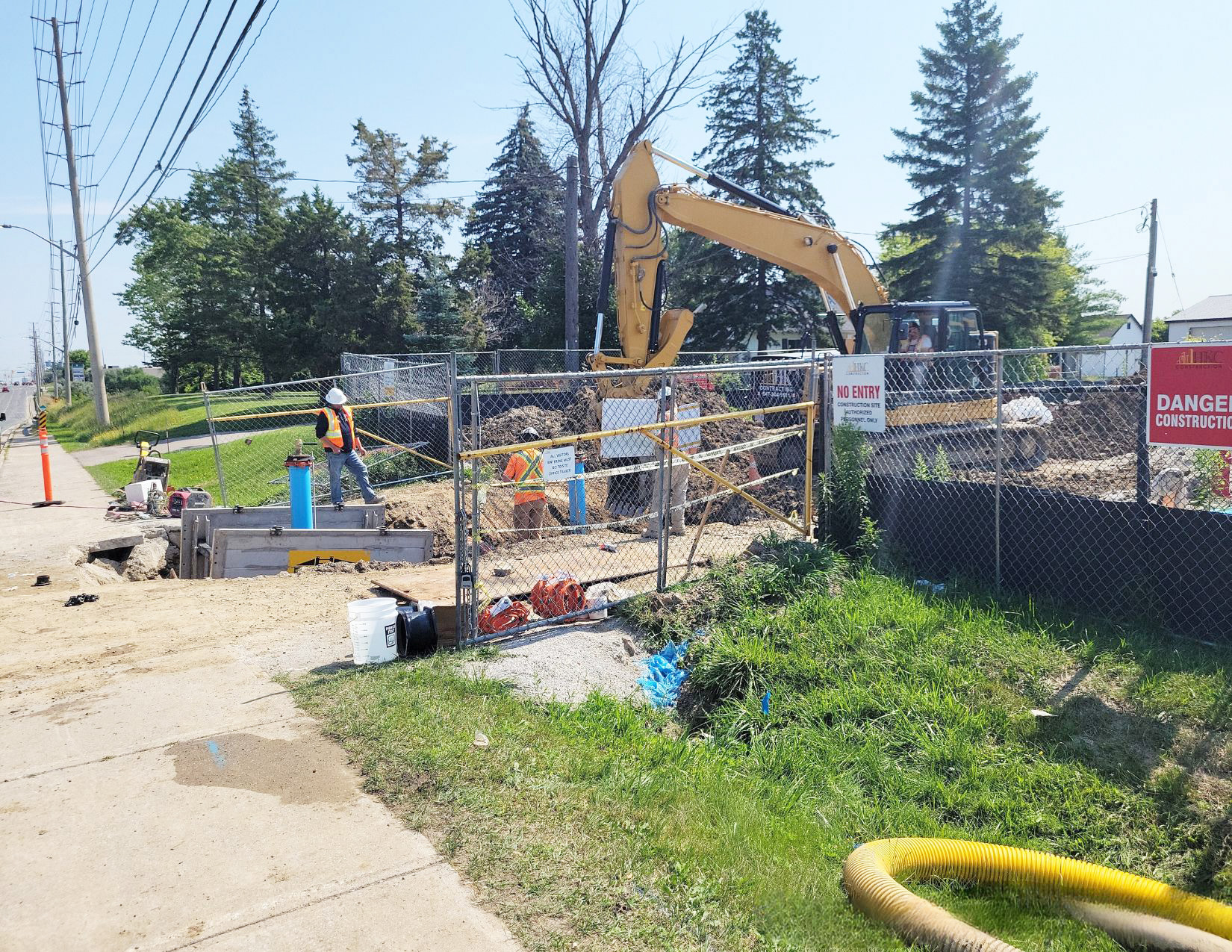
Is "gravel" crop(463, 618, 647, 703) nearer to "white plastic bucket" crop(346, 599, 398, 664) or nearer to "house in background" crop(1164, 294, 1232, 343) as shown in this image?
"white plastic bucket" crop(346, 599, 398, 664)

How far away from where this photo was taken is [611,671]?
626 cm

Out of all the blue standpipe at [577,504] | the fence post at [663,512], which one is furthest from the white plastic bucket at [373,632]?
the blue standpipe at [577,504]

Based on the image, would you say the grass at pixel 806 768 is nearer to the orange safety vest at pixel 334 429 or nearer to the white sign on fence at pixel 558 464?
the white sign on fence at pixel 558 464

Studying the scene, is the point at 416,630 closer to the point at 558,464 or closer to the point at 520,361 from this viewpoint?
the point at 558,464

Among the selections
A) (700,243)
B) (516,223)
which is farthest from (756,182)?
(516,223)

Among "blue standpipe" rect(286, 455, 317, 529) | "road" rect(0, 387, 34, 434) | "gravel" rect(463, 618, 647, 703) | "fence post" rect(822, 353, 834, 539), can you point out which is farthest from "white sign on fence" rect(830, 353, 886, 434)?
"road" rect(0, 387, 34, 434)

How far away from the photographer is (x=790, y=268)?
14922 mm

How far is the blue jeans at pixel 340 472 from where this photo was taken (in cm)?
1198

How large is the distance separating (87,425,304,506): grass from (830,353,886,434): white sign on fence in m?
10.0

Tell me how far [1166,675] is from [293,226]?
139 feet

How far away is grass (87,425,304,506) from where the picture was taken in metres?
17.0

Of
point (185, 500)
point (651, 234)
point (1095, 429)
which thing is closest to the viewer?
point (651, 234)

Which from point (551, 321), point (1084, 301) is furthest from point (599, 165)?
point (1084, 301)

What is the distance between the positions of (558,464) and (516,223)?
47.8 metres
